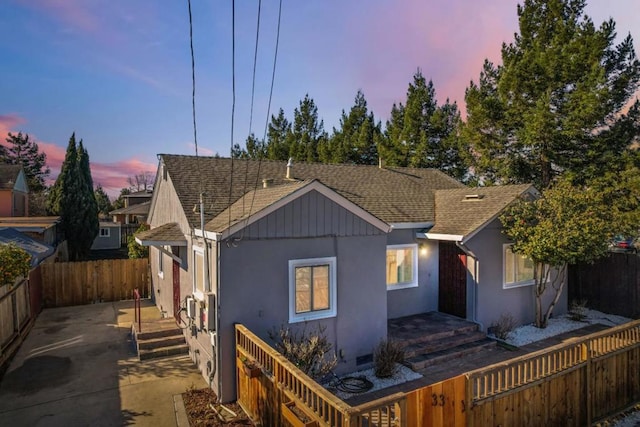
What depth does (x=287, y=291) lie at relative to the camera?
7.46 metres

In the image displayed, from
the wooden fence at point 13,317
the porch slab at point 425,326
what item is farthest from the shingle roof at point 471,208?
the wooden fence at point 13,317

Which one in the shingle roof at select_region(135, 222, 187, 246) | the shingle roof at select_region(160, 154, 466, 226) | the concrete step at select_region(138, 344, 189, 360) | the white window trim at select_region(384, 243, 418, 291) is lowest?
the concrete step at select_region(138, 344, 189, 360)

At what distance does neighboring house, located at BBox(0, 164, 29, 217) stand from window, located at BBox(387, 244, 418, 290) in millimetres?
29315

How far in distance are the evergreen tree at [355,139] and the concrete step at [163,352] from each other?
24.3 m

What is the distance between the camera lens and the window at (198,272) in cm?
798

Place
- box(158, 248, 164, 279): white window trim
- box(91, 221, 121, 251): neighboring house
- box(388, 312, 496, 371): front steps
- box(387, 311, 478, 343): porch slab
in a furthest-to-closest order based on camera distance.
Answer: box(91, 221, 121, 251): neighboring house < box(158, 248, 164, 279): white window trim < box(387, 311, 478, 343): porch slab < box(388, 312, 496, 371): front steps

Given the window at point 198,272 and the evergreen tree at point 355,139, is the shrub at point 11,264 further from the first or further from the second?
the evergreen tree at point 355,139

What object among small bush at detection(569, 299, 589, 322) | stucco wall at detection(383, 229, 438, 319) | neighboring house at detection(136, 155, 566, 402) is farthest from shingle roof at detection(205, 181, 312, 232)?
small bush at detection(569, 299, 589, 322)

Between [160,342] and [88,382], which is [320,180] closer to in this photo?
[160,342]

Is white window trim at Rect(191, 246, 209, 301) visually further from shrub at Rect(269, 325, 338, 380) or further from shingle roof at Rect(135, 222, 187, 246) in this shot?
shrub at Rect(269, 325, 338, 380)

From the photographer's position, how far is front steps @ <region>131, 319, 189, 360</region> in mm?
8969

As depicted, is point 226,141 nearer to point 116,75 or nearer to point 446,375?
point 116,75

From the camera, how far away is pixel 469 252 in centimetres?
1014

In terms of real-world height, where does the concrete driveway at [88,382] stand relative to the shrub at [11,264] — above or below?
below
